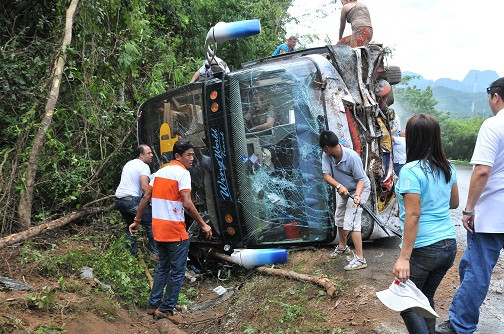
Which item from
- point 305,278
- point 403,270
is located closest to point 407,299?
point 403,270

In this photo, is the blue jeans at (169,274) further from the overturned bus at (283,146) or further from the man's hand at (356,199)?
the man's hand at (356,199)

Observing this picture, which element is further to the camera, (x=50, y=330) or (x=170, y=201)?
(x=170, y=201)

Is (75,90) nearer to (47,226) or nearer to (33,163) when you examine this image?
(33,163)

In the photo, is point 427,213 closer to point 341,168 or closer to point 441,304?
point 441,304

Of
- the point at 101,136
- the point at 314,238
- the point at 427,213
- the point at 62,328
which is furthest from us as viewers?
the point at 101,136

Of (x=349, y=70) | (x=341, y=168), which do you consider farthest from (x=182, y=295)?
(x=349, y=70)

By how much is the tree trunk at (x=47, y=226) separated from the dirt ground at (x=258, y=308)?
0.13m

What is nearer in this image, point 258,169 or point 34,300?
point 34,300

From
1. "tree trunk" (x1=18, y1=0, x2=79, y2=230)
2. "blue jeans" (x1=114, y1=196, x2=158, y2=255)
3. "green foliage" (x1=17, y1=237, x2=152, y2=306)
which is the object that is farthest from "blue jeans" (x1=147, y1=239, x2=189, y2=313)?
"tree trunk" (x1=18, y1=0, x2=79, y2=230)

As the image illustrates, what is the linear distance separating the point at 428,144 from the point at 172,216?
8.20 feet

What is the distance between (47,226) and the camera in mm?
5684

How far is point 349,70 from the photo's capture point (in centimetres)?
580

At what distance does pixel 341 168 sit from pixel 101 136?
3.82 m

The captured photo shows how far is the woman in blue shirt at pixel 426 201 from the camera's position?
2832mm
